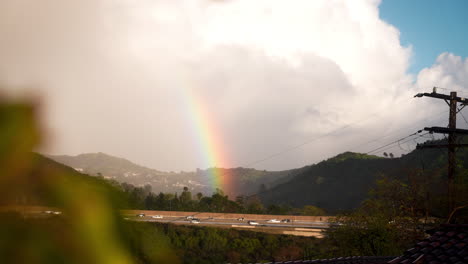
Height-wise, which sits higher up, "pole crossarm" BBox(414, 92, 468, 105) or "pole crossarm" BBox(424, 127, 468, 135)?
"pole crossarm" BBox(414, 92, 468, 105)

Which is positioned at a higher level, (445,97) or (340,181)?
(445,97)

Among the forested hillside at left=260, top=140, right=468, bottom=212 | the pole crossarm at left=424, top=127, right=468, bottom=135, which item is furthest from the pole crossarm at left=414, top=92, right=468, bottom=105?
the forested hillside at left=260, top=140, right=468, bottom=212

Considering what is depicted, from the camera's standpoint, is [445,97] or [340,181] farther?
[340,181]

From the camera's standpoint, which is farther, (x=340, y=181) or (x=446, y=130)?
(x=340, y=181)

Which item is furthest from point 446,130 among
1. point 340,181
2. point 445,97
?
point 340,181

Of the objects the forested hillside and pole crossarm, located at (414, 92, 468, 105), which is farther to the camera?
the forested hillside

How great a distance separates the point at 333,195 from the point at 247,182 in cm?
9594

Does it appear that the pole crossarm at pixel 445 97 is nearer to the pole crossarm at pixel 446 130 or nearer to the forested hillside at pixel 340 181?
the pole crossarm at pixel 446 130

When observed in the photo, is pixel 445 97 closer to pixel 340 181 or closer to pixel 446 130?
pixel 446 130

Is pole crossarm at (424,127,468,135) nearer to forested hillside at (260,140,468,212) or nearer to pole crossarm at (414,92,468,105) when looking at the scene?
pole crossarm at (414,92,468,105)

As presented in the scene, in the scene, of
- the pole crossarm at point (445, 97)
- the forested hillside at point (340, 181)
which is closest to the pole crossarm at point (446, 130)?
the pole crossarm at point (445, 97)

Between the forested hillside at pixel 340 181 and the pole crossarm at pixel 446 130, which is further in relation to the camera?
the forested hillside at pixel 340 181

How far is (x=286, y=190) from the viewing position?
128 metres

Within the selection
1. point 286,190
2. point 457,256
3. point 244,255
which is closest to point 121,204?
point 457,256
